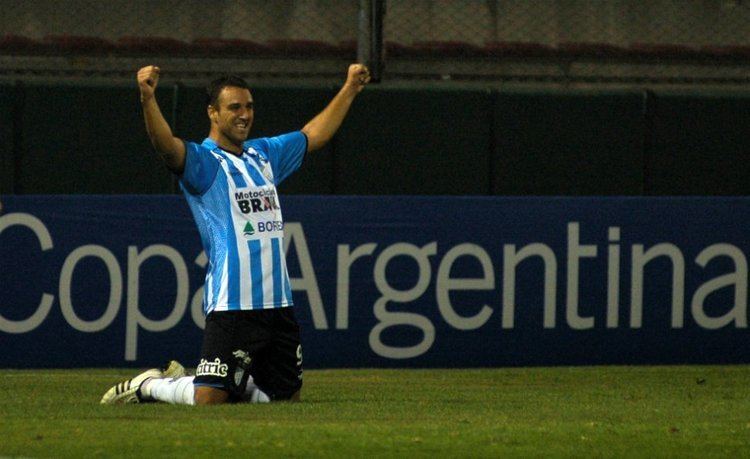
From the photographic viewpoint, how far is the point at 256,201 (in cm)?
748

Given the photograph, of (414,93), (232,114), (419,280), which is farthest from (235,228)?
(414,93)

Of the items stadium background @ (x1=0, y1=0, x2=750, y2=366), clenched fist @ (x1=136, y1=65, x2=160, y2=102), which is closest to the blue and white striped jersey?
clenched fist @ (x1=136, y1=65, x2=160, y2=102)

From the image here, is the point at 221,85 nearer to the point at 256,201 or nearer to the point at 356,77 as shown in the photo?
the point at 256,201

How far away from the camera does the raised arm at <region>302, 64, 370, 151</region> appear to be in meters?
7.84

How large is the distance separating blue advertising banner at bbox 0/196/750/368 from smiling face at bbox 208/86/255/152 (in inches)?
117

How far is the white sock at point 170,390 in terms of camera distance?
7.42 m

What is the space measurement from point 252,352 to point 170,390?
47cm

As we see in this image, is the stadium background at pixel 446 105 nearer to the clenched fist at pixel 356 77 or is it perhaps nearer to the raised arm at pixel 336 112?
the raised arm at pixel 336 112

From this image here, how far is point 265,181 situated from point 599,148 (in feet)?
15.1

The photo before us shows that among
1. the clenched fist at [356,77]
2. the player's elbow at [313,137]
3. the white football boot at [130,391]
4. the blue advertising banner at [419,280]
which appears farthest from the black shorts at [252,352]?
the blue advertising banner at [419,280]

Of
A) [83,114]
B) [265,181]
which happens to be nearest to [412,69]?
[83,114]

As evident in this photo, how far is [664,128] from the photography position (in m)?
11.6

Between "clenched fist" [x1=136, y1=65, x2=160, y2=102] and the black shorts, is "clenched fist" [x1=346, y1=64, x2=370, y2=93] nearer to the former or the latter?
the black shorts

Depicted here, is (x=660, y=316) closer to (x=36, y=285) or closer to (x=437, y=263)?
(x=437, y=263)
